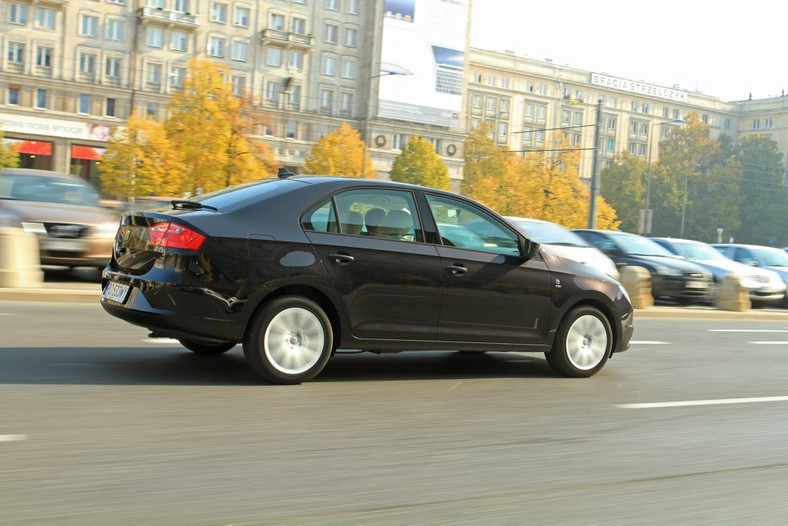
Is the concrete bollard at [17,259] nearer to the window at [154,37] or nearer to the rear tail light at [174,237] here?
the rear tail light at [174,237]

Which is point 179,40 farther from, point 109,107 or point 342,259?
point 342,259

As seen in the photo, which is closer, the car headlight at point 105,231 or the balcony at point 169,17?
the car headlight at point 105,231

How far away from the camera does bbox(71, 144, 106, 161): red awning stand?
66.0 m

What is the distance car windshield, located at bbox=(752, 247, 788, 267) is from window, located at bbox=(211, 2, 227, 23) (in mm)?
59187

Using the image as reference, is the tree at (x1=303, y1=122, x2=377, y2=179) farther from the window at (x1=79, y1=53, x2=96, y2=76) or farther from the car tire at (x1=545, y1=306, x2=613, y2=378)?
the car tire at (x1=545, y1=306, x2=613, y2=378)

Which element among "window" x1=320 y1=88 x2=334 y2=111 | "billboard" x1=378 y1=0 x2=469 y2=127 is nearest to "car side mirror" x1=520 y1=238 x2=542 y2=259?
"window" x1=320 y1=88 x2=334 y2=111

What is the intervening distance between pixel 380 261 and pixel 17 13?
67501mm

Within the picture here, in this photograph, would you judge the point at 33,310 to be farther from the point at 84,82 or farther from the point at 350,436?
the point at 84,82

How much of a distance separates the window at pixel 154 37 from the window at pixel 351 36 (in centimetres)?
1864

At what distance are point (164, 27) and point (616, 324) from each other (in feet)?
228

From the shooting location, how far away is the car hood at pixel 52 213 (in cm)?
1380

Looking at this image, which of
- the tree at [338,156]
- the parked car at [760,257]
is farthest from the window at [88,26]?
the parked car at [760,257]

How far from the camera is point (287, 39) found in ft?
254

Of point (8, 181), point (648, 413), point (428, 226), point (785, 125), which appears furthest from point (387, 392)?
point (785, 125)
